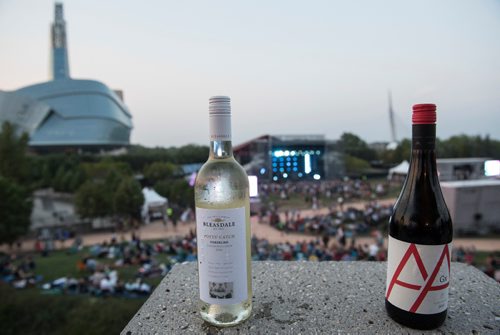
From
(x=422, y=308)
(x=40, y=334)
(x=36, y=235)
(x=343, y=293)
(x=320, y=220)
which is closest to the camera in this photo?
(x=422, y=308)

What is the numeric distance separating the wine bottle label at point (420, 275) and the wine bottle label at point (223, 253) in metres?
0.42

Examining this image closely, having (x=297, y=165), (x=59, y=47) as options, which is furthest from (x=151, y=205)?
(x=59, y=47)

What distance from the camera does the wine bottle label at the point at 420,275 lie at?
89 centimetres

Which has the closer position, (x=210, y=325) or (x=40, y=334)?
(x=210, y=325)

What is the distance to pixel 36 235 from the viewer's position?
15.5m

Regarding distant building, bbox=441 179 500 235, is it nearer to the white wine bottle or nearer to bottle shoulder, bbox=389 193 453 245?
bottle shoulder, bbox=389 193 453 245

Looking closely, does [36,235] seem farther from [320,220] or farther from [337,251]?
[337,251]

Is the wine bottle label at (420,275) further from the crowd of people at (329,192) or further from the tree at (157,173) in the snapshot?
the tree at (157,173)

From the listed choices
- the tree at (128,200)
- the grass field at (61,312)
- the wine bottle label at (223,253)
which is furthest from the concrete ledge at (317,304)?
the tree at (128,200)

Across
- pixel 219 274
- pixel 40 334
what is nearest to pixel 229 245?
pixel 219 274

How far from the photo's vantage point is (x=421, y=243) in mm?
898

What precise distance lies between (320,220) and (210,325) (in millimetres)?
12799

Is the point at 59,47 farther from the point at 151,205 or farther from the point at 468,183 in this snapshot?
the point at 468,183

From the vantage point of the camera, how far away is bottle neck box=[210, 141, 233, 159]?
3.18 ft
